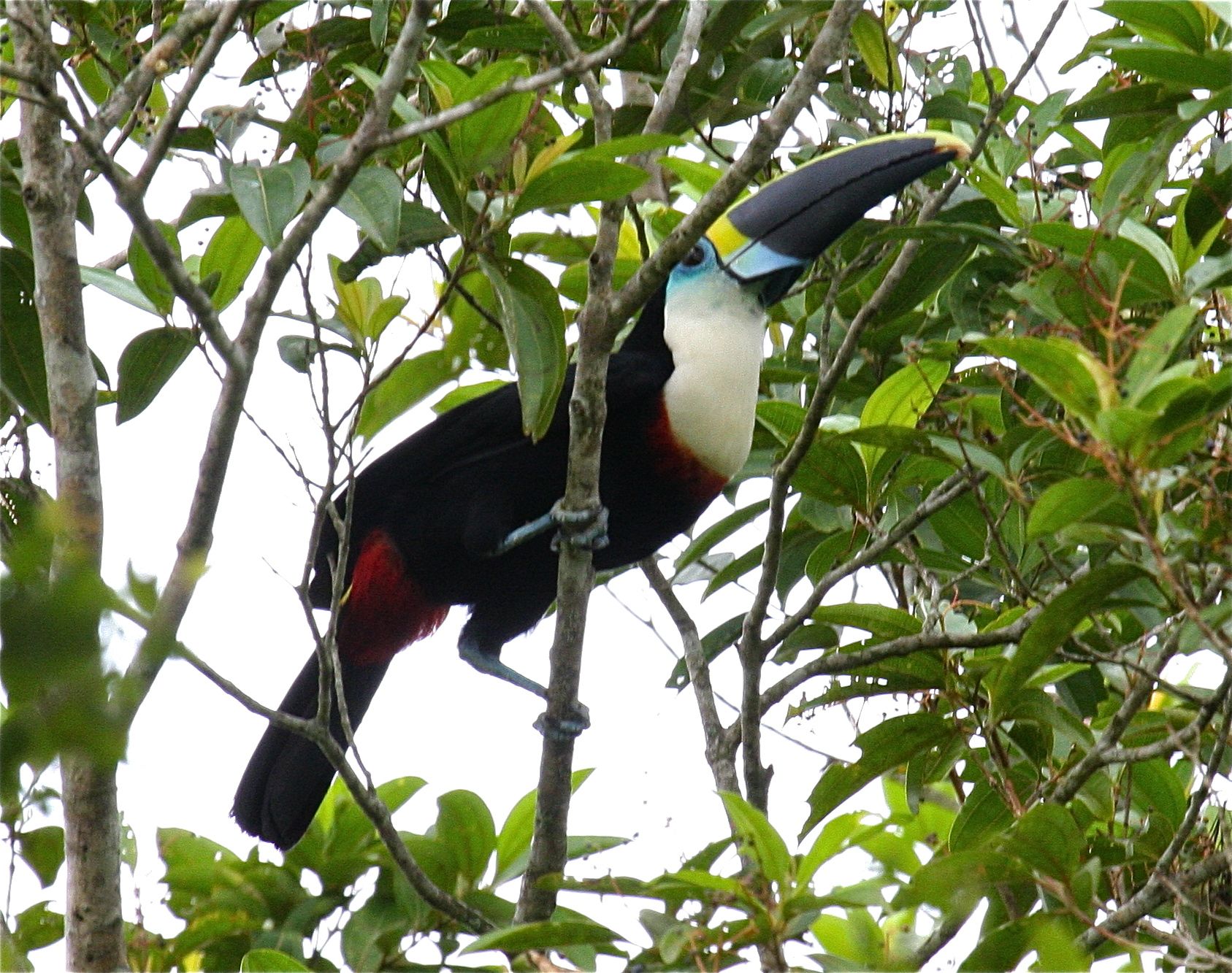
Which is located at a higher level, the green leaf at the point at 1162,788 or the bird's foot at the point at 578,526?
the bird's foot at the point at 578,526

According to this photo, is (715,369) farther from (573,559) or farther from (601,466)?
(573,559)

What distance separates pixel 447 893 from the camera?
2.67 meters

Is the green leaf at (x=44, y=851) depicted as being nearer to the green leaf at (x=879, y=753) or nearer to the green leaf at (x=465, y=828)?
the green leaf at (x=465, y=828)

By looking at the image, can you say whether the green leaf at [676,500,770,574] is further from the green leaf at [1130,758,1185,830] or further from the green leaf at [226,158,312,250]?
the green leaf at [226,158,312,250]

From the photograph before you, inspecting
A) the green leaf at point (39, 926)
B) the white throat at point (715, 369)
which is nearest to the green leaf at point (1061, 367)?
the white throat at point (715, 369)

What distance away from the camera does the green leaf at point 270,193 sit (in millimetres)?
2252

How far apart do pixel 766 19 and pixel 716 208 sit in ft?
2.62

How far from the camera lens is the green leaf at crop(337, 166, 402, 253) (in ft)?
7.63

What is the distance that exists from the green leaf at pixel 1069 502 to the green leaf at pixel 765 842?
20.8 inches

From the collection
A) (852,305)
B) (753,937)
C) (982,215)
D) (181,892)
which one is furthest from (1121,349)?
(181,892)

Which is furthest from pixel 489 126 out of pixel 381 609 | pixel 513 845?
pixel 381 609

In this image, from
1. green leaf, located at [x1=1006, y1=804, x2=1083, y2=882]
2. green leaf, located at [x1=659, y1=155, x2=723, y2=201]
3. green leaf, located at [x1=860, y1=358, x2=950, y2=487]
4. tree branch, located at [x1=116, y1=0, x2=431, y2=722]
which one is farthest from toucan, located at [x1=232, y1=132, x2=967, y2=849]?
green leaf, located at [x1=1006, y1=804, x2=1083, y2=882]

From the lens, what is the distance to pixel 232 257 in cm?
265

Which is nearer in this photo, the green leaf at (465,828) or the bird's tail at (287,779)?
the green leaf at (465,828)
